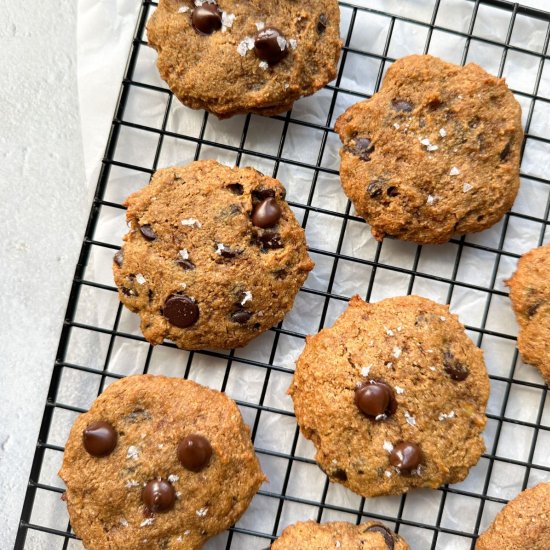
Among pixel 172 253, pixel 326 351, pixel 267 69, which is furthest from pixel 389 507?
pixel 267 69

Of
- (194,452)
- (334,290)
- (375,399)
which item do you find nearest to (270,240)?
(334,290)

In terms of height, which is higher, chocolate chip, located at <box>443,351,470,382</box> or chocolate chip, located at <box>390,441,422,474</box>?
chocolate chip, located at <box>443,351,470,382</box>

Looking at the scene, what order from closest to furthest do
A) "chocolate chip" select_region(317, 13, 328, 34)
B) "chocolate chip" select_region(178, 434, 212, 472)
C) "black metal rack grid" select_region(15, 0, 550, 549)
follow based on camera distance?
1. "chocolate chip" select_region(178, 434, 212, 472)
2. "chocolate chip" select_region(317, 13, 328, 34)
3. "black metal rack grid" select_region(15, 0, 550, 549)

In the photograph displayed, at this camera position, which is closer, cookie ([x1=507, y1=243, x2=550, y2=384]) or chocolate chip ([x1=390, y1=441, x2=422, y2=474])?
chocolate chip ([x1=390, y1=441, x2=422, y2=474])

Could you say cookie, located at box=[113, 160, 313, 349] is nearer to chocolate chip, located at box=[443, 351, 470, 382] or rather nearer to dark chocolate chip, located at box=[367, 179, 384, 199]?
dark chocolate chip, located at box=[367, 179, 384, 199]

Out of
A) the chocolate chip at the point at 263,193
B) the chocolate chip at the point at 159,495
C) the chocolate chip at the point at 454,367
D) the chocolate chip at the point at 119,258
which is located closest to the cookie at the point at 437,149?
the chocolate chip at the point at 263,193

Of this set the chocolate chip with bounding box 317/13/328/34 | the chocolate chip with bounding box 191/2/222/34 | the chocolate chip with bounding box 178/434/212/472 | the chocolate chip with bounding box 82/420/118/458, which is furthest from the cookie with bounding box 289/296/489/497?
the chocolate chip with bounding box 191/2/222/34

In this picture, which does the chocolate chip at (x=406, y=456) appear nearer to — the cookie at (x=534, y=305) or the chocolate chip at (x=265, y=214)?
the cookie at (x=534, y=305)

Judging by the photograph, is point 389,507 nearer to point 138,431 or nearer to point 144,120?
point 138,431

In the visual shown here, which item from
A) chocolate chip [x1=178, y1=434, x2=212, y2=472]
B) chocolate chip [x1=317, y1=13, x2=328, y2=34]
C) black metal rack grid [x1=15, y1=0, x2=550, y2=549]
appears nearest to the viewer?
chocolate chip [x1=178, y1=434, x2=212, y2=472]
